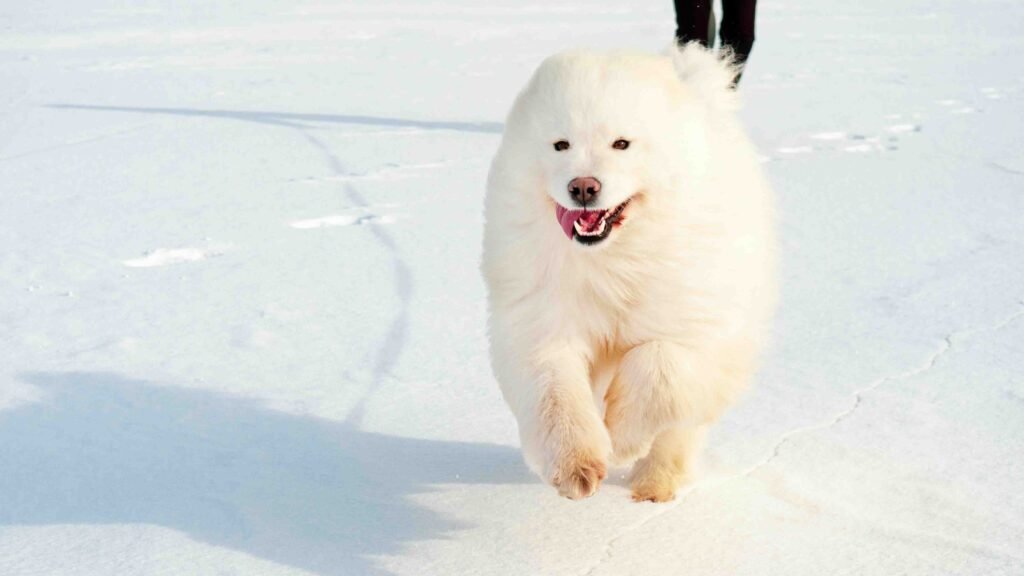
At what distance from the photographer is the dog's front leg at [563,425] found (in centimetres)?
229

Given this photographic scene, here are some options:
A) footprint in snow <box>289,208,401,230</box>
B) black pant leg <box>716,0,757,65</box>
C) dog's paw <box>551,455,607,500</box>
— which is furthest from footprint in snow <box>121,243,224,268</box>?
black pant leg <box>716,0,757,65</box>

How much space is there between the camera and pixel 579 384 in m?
2.47

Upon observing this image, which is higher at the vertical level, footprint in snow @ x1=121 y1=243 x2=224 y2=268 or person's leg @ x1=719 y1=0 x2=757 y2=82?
person's leg @ x1=719 y1=0 x2=757 y2=82

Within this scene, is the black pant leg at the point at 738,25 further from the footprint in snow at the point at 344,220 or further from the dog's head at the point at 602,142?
the dog's head at the point at 602,142

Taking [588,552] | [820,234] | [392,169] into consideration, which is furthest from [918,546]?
[392,169]

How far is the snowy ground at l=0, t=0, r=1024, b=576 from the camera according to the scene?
92.2 inches

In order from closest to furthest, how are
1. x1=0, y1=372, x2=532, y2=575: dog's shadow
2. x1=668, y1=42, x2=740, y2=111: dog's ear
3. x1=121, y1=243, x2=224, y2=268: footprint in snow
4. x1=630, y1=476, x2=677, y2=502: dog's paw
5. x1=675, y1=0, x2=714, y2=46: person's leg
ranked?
x1=0, y1=372, x2=532, y2=575: dog's shadow → x1=630, y1=476, x2=677, y2=502: dog's paw → x1=668, y1=42, x2=740, y2=111: dog's ear → x1=121, y1=243, x2=224, y2=268: footprint in snow → x1=675, y1=0, x2=714, y2=46: person's leg

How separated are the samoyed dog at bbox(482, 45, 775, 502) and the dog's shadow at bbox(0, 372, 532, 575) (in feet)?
1.06

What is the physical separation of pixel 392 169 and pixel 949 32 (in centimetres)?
710

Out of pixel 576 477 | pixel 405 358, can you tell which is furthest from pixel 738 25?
pixel 576 477

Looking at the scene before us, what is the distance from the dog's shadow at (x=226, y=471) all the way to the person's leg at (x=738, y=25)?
3.36m

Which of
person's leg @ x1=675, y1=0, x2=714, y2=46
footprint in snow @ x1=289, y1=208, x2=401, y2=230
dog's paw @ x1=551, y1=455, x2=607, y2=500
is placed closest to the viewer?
dog's paw @ x1=551, y1=455, x2=607, y2=500

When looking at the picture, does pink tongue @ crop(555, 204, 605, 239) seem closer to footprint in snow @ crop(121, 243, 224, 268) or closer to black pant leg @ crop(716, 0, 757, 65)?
footprint in snow @ crop(121, 243, 224, 268)

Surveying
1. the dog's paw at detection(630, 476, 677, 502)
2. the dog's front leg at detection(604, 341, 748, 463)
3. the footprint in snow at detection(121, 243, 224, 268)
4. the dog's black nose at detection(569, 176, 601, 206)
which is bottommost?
the footprint in snow at detection(121, 243, 224, 268)
